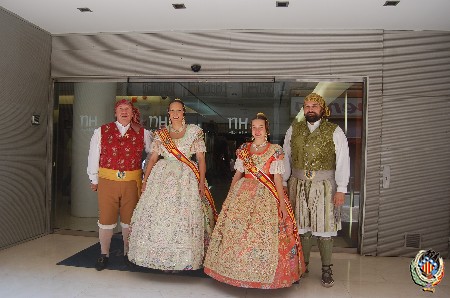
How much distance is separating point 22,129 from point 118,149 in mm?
1610

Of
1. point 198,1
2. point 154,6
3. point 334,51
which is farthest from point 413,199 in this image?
point 154,6

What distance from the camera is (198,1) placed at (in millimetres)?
3754

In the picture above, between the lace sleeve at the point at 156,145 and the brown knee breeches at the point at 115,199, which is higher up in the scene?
the lace sleeve at the point at 156,145

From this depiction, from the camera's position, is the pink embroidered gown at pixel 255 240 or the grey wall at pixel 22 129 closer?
the pink embroidered gown at pixel 255 240

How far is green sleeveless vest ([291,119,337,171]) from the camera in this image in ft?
11.3

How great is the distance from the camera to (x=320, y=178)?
136 inches

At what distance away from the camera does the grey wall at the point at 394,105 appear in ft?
14.2

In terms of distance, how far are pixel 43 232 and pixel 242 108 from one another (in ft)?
9.38

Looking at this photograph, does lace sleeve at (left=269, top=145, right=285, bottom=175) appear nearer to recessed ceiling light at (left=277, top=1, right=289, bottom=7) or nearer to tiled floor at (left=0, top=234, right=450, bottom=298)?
tiled floor at (left=0, top=234, right=450, bottom=298)

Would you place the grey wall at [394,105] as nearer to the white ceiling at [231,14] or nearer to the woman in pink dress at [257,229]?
the white ceiling at [231,14]

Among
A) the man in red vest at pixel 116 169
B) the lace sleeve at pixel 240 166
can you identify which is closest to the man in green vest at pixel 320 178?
the lace sleeve at pixel 240 166

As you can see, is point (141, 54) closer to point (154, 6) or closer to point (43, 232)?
point (154, 6)

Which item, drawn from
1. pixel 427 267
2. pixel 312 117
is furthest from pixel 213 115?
pixel 427 267

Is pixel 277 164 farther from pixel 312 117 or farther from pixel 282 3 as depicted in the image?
pixel 282 3
